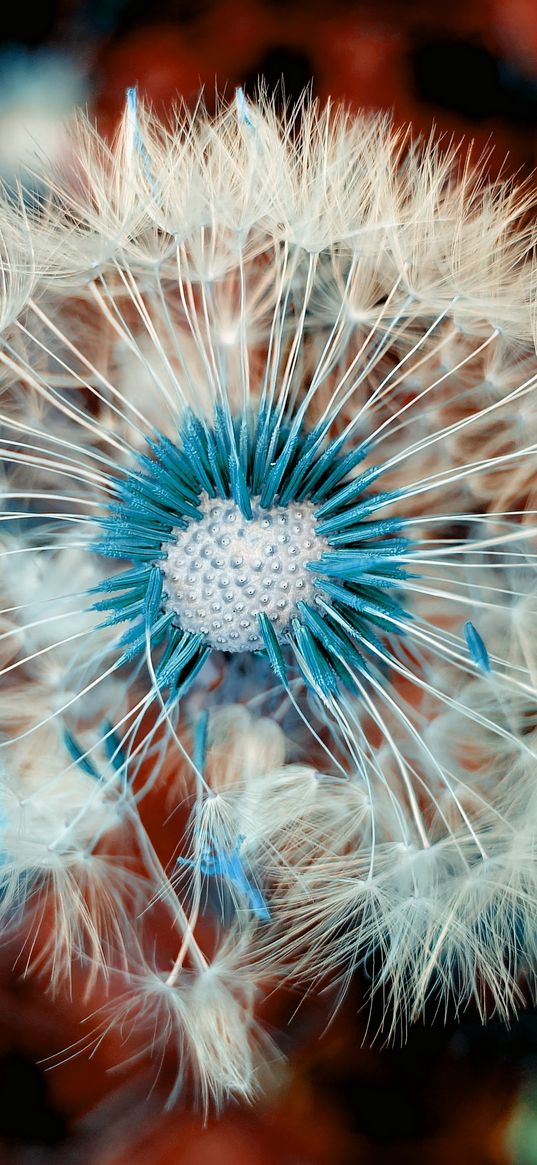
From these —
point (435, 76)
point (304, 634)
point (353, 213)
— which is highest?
point (435, 76)

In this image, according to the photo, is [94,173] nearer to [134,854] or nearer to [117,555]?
[117,555]

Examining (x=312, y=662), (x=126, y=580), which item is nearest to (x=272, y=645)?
(x=312, y=662)

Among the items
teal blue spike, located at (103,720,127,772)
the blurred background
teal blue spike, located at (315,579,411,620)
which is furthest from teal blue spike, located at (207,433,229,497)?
the blurred background

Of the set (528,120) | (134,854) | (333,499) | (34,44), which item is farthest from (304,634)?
(34,44)

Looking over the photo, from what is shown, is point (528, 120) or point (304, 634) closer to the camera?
point (304, 634)

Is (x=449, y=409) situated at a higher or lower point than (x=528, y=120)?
lower

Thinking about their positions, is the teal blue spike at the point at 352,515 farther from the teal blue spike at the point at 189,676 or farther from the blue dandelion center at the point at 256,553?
the teal blue spike at the point at 189,676

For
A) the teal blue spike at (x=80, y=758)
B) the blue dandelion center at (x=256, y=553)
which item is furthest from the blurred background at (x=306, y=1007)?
the blue dandelion center at (x=256, y=553)
